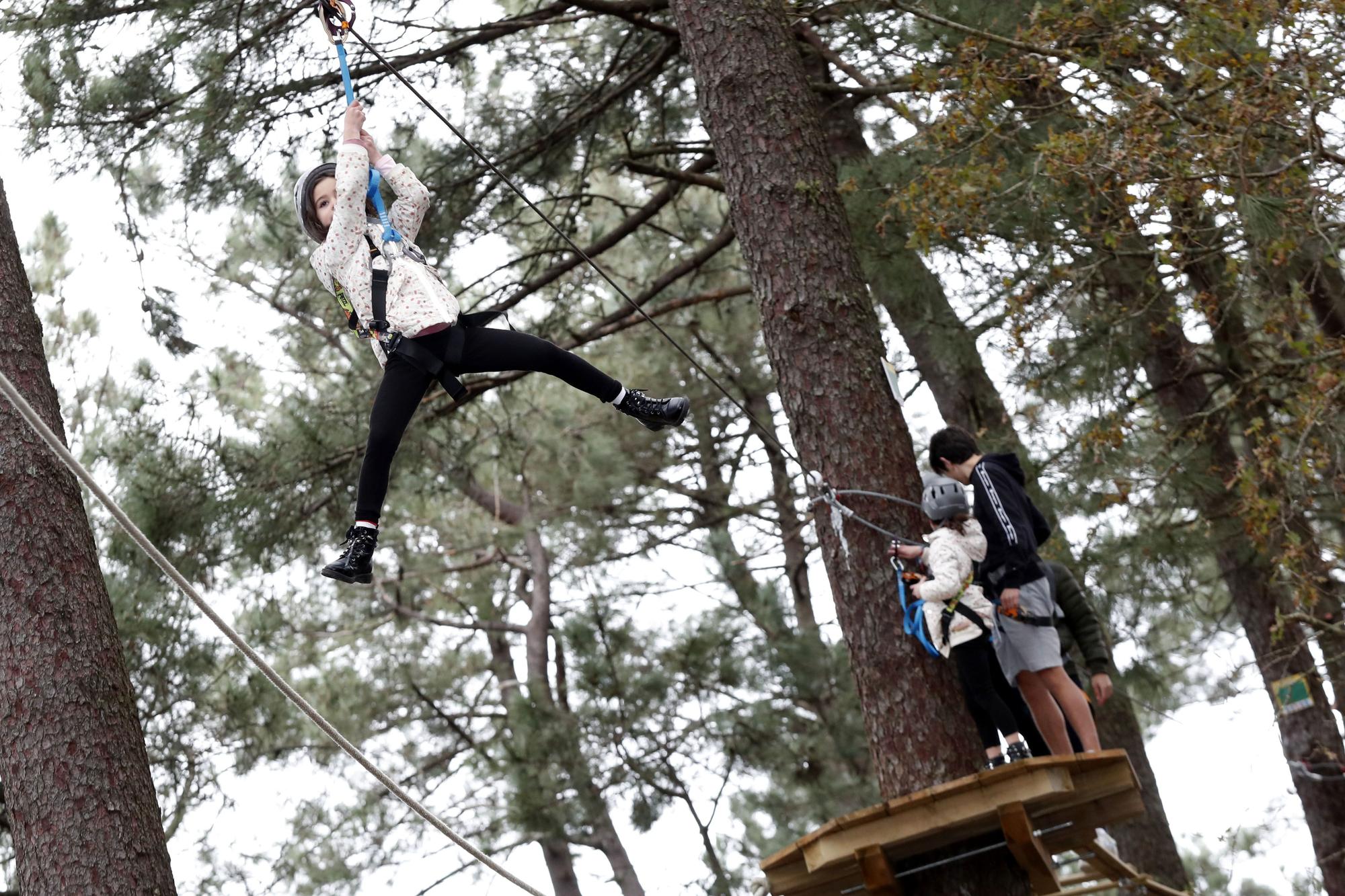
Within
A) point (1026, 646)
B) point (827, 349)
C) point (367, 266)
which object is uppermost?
point (367, 266)

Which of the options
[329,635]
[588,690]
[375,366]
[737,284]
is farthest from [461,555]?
[375,366]

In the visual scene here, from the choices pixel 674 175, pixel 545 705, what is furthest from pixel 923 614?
pixel 545 705

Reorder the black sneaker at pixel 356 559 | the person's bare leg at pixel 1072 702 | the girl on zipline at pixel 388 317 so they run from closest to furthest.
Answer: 1. the black sneaker at pixel 356 559
2. the girl on zipline at pixel 388 317
3. the person's bare leg at pixel 1072 702

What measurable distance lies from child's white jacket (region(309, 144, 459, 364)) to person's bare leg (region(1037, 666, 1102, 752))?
2.06 m

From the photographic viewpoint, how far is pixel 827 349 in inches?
175

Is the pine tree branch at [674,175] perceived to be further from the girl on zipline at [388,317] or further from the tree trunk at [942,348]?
the girl on zipline at [388,317]

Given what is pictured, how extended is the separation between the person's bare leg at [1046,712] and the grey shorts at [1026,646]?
0.20 feet

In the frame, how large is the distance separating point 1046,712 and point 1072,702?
8 cm

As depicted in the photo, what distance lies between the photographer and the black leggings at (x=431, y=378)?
3.61 metres

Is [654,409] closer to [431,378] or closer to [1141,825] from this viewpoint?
[431,378]

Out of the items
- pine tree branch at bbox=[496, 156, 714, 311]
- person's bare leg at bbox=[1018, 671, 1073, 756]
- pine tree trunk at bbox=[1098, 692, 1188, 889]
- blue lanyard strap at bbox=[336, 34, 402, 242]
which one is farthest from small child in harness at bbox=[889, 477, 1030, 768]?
pine tree branch at bbox=[496, 156, 714, 311]

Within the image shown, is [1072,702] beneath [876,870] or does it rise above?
above

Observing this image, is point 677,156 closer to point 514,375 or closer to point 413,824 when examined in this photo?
point 514,375

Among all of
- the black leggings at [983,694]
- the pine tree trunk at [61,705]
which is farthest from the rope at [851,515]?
the pine tree trunk at [61,705]
